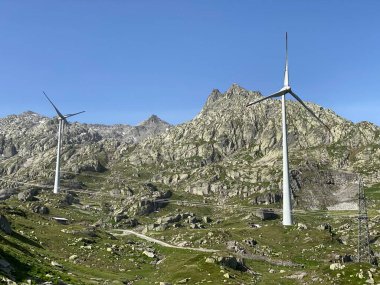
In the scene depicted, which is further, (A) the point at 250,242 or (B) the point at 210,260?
(A) the point at 250,242

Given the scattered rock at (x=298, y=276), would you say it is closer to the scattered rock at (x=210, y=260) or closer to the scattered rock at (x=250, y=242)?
the scattered rock at (x=210, y=260)

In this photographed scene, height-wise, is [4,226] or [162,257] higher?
[4,226]

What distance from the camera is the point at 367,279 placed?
73125 mm

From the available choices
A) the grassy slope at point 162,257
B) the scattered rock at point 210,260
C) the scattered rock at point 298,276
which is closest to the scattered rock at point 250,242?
the grassy slope at point 162,257

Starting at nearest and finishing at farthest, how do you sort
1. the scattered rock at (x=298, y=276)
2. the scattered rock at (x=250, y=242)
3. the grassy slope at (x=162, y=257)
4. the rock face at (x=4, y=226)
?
the grassy slope at (x=162, y=257), the scattered rock at (x=298, y=276), the rock face at (x=4, y=226), the scattered rock at (x=250, y=242)

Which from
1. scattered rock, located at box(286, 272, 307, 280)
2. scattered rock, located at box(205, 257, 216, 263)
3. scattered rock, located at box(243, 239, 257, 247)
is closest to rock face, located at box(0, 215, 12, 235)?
scattered rock, located at box(205, 257, 216, 263)

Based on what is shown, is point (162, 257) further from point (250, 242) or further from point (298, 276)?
point (298, 276)

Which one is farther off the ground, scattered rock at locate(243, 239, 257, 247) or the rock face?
the rock face

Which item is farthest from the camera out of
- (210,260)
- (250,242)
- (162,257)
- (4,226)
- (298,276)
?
(250,242)

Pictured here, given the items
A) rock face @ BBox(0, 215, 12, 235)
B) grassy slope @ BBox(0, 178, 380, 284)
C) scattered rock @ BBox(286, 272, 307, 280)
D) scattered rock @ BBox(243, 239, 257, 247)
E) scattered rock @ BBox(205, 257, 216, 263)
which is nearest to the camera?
grassy slope @ BBox(0, 178, 380, 284)

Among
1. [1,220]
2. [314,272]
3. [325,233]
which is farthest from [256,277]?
[325,233]

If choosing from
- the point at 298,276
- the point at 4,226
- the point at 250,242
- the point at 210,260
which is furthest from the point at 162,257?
the point at 4,226

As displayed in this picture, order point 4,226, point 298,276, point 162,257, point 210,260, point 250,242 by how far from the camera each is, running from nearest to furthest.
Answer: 1. point 298,276
2. point 4,226
3. point 210,260
4. point 162,257
5. point 250,242

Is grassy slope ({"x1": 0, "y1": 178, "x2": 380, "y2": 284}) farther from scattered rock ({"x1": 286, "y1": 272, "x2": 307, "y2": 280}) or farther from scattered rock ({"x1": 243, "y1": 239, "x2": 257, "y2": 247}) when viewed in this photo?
scattered rock ({"x1": 243, "y1": 239, "x2": 257, "y2": 247})
